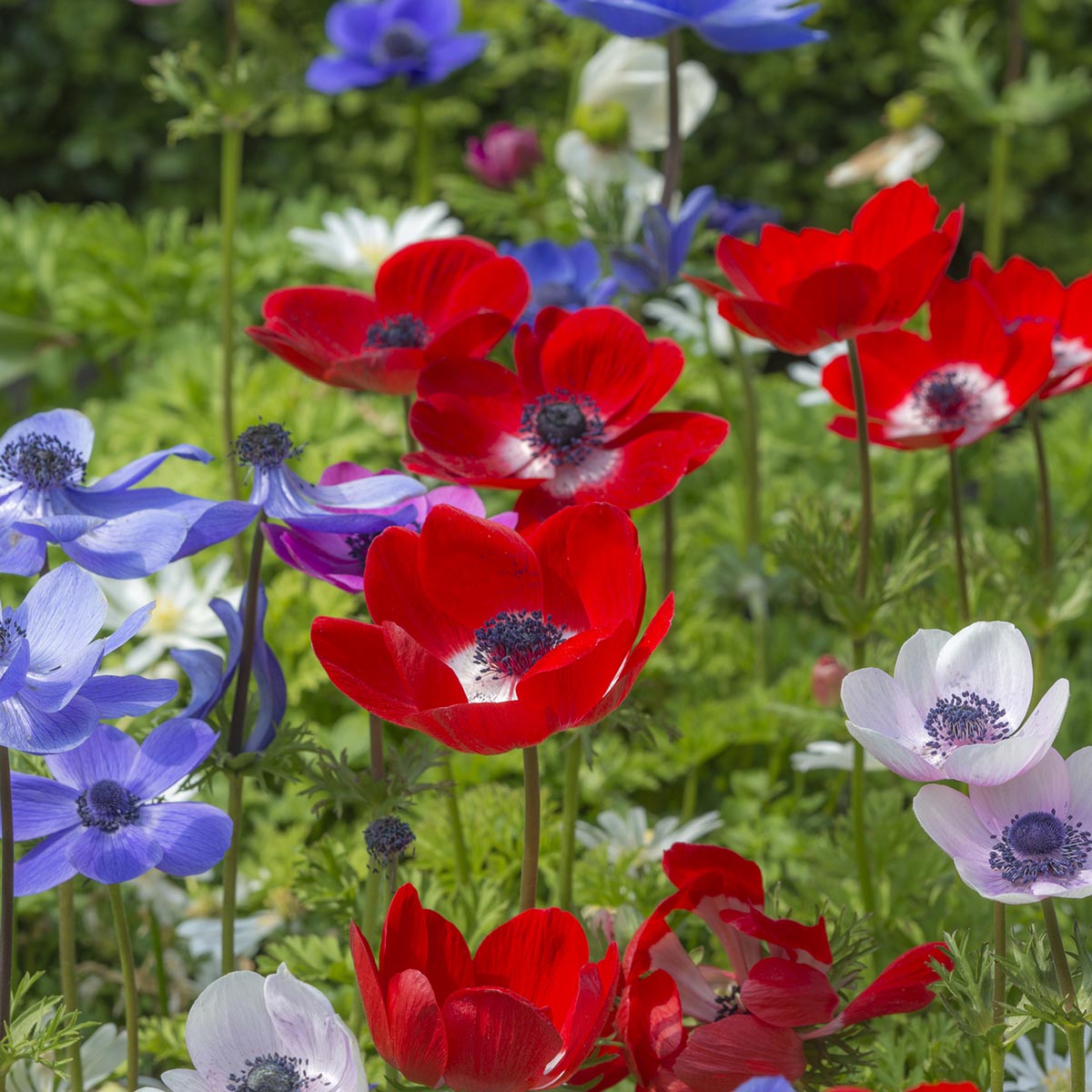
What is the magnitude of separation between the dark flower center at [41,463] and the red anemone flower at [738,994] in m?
0.44

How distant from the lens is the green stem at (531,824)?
29.1 inches

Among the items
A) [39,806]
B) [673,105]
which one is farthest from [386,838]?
[673,105]

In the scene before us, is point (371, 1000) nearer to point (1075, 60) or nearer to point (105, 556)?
point (105, 556)

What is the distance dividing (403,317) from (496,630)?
0.36 metres

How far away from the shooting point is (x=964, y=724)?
0.75m

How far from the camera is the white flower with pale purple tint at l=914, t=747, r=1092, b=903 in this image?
69 centimetres

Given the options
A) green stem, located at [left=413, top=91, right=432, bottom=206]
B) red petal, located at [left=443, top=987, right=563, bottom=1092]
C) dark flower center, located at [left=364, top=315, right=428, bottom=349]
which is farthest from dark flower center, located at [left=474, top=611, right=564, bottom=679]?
green stem, located at [left=413, top=91, right=432, bottom=206]

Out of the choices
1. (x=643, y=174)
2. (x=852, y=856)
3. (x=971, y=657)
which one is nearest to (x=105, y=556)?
(x=971, y=657)

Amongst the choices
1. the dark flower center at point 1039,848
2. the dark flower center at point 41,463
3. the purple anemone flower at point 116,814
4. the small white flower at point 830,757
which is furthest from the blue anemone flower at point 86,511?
the small white flower at point 830,757

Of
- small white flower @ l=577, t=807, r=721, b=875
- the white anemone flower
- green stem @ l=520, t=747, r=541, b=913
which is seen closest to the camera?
green stem @ l=520, t=747, r=541, b=913

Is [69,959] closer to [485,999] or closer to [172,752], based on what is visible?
[172,752]

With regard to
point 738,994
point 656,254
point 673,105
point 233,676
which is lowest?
point 738,994

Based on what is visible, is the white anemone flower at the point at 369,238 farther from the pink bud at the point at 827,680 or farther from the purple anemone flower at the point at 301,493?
the purple anemone flower at the point at 301,493

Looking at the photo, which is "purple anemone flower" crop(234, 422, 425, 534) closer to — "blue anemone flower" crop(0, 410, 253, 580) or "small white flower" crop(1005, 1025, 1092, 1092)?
"blue anemone flower" crop(0, 410, 253, 580)
